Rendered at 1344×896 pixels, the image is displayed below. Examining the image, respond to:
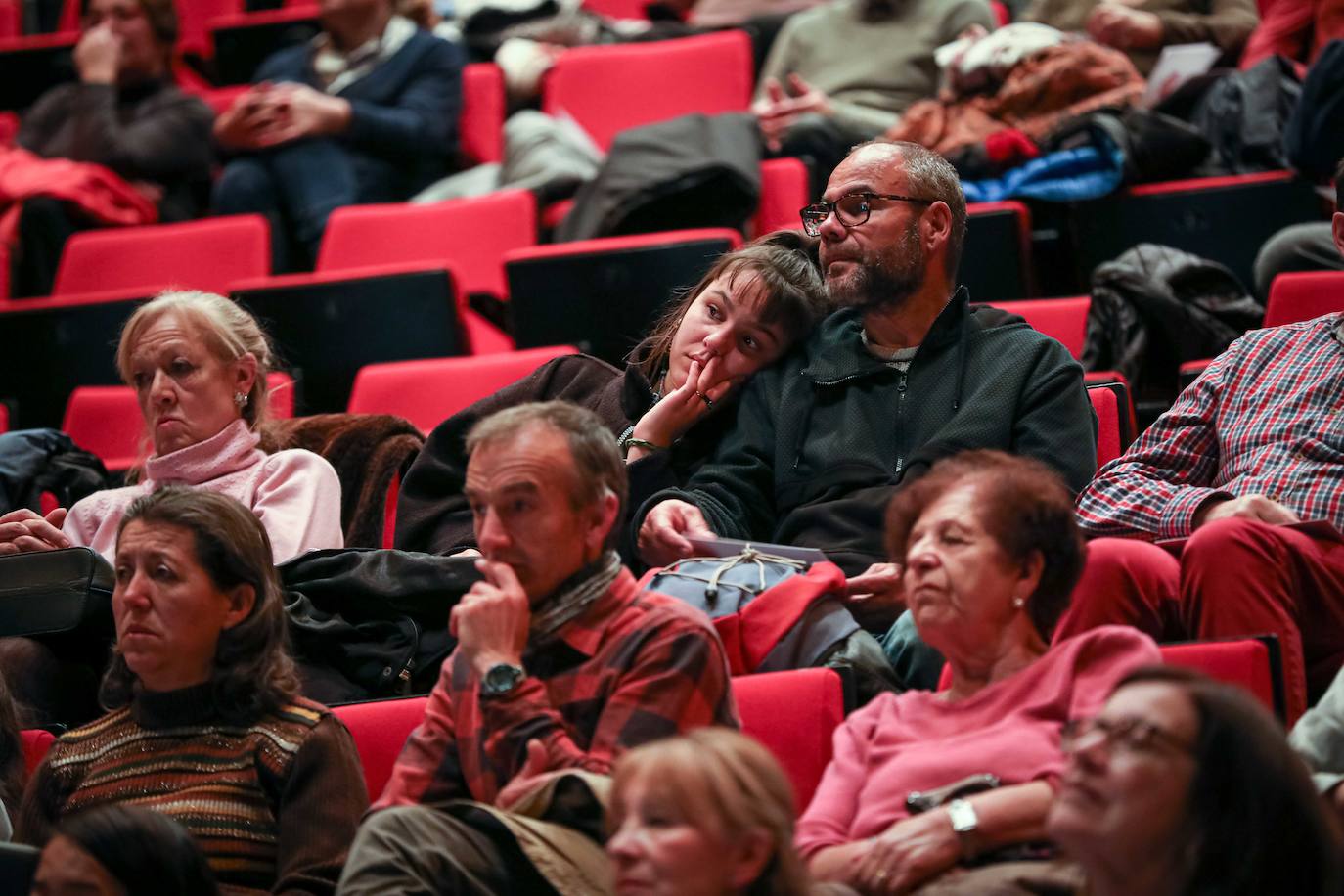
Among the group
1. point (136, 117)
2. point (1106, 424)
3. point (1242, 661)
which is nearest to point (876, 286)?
point (1106, 424)

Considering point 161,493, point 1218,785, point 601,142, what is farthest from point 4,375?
point 1218,785

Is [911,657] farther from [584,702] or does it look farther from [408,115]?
[408,115]

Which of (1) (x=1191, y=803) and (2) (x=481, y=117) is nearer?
(1) (x=1191, y=803)

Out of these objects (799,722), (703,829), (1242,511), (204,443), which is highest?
(703,829)

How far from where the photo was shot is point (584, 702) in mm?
1911

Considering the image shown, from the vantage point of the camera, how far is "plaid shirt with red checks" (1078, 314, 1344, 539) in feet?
8.00

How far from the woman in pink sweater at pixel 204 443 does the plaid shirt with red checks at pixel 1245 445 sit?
118cm

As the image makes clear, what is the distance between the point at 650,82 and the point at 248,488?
7.77 ft

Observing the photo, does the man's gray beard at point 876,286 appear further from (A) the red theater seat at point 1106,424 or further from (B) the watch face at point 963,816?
(B) the watch face at point 963,816

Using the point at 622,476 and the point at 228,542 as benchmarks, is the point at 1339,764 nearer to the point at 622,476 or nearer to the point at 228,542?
the point at 622,476

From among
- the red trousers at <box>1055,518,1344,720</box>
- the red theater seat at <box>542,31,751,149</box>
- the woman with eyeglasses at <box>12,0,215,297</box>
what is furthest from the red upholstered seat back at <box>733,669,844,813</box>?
the woman with eyeglasses at <box>12,0,215,297</box>

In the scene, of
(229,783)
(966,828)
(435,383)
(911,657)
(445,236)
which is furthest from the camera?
(445,236)

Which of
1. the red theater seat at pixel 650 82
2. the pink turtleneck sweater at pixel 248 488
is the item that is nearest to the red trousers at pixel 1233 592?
the pink turtleneck sweater at pixel 248 488

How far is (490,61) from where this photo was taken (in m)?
5.48
